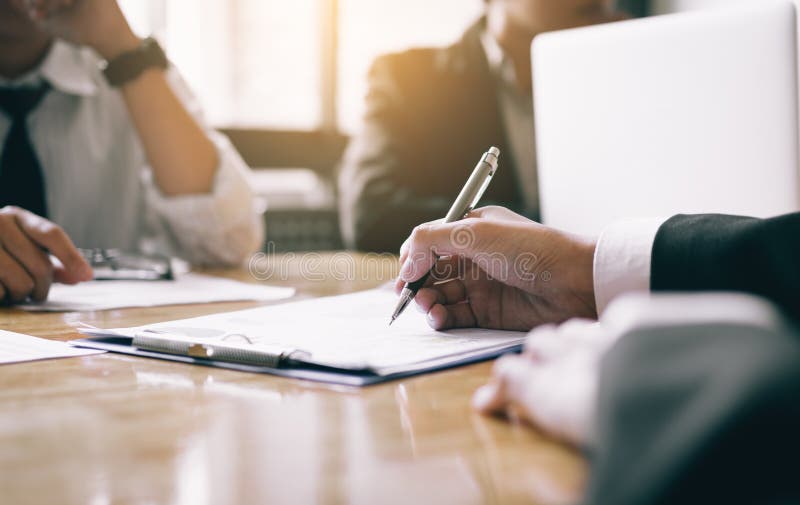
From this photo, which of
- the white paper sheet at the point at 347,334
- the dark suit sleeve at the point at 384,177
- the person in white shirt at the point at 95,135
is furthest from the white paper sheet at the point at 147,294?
the dark suit sleeve at the point at 384,177

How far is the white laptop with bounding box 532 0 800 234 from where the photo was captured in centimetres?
95

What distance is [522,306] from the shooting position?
2.58 ft

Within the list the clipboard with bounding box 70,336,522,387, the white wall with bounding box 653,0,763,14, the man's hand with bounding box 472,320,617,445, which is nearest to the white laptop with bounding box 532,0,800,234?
the clipboard with bounding box 70,336,522,387

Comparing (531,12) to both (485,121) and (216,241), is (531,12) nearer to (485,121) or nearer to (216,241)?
(485,121)

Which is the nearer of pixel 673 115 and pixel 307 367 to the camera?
pixel 307 367

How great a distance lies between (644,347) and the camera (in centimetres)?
31

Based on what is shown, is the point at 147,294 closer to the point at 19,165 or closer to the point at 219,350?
the point at 219,350

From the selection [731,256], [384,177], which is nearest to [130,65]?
[384,177]

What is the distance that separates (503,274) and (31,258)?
2.13ft

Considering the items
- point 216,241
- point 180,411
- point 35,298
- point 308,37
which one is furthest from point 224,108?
point 180,411

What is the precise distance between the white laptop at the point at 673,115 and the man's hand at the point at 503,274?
34 centimetres

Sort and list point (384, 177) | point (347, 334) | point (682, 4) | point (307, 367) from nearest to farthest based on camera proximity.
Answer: point (307, 367) → point (347, 334) → point (384, 177) → point (682, 4)

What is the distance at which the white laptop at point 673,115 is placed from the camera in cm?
95

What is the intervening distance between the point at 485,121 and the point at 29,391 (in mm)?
2325
